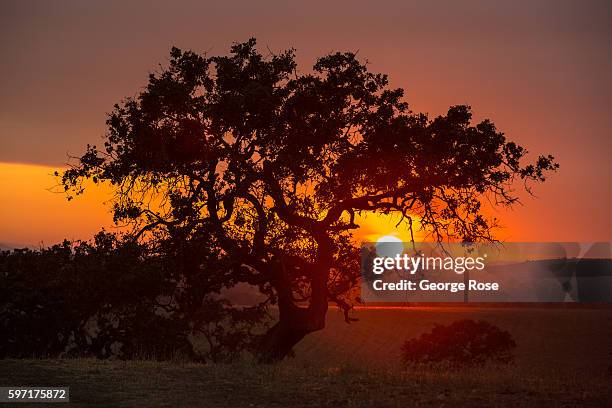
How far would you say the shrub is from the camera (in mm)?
32906

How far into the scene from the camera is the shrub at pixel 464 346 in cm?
3291

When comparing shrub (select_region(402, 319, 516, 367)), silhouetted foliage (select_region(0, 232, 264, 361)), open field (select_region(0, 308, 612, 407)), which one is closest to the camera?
open field (select_region(0, 308, 612, 407))

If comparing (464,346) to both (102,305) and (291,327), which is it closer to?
(291,327)

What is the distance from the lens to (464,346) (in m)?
33.1

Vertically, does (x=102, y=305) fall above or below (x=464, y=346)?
above

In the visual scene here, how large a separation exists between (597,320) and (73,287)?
84385 mm

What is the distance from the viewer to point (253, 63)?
90.0 feet

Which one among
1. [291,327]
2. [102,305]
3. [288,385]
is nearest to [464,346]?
[291,327]

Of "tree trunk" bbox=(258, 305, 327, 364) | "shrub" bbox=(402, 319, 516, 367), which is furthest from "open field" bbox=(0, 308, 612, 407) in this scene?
"shrub" bbox=(402, 319, 516, 367)

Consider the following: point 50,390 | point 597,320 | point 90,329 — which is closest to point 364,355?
point 597,320

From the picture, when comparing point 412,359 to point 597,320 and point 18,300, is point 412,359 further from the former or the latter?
point 597,320

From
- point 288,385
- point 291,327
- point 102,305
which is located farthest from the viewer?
point 291,327

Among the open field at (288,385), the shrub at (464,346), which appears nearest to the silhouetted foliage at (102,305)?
the open field at (288,385)

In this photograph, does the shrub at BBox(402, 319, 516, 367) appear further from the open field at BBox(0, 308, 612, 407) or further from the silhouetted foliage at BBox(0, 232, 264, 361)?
the open field at BBox(0, 308, 612, 407)
